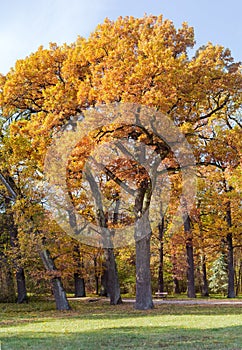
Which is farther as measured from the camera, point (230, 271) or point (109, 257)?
point (230, 271)

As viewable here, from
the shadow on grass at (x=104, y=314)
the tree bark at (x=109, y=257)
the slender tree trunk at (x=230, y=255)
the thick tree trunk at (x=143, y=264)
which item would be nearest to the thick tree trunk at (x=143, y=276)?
the thick tree trunk at (x=143, y=264)

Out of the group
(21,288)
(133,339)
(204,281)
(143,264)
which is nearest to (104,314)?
(143,264)

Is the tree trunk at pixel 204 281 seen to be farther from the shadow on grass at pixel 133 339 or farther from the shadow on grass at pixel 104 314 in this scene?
the shadow on grass at pixel 133 339

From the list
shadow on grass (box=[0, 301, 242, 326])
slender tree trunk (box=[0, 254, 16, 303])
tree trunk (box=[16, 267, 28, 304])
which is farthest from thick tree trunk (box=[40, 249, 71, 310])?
slender tree trunk (box=[0, 254, 16, 303])

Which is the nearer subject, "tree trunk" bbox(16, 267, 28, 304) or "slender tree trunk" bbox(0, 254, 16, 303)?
"tree trunk" bbox(16, 267, 28, 304)

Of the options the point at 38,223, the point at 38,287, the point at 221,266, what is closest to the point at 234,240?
the point at 221,266

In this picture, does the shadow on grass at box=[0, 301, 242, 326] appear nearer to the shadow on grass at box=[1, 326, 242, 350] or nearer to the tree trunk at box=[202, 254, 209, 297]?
the shadow on grass at box=[1, 326, 242, 350]

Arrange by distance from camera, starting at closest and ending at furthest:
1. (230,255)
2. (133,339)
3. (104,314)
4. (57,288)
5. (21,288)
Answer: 1. (133,339)
2. (104,314)
3. (57,288)
4. (21,288)
5. (230,255)

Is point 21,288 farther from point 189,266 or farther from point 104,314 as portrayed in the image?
point 189,266

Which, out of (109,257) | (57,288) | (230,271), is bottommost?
(230,271)

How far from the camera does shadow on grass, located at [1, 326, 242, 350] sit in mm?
7512

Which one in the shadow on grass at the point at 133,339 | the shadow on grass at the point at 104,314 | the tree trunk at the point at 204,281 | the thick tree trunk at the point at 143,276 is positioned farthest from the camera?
the tree trunk at the point at 204,281

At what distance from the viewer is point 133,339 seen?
8.55 meters

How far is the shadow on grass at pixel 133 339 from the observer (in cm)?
751
